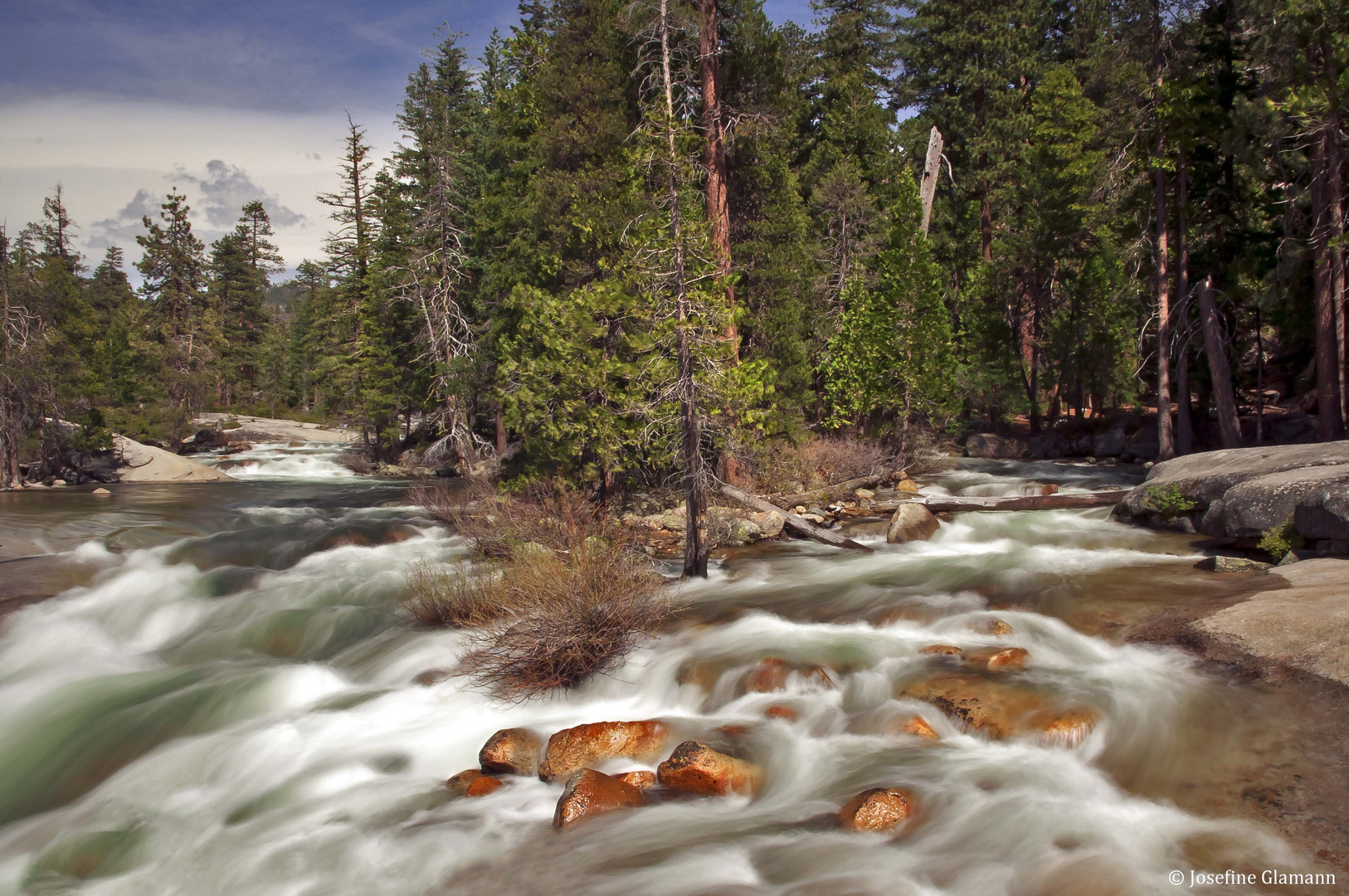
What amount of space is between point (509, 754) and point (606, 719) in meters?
1.22

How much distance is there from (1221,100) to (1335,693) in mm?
17935

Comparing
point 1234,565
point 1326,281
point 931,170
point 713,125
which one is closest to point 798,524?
point 1234,565

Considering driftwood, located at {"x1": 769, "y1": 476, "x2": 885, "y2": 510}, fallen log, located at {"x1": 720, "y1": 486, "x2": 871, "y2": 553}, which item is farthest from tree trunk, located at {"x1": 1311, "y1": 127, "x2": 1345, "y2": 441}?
fallen log, located at {"x1": 720, "y1": 486, "x2": 871, "y2": 553}

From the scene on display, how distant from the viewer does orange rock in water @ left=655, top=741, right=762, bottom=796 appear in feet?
22.2

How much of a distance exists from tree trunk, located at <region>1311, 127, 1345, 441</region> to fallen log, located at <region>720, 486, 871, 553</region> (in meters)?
10.5

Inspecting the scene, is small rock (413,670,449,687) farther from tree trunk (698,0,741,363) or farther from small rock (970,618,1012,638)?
tree trunk (698,0,741,363)

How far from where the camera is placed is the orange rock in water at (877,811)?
608 cm

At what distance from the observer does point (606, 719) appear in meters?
8.31

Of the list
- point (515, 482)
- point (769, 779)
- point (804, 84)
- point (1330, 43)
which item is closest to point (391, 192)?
point (804, 84)

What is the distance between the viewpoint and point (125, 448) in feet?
101

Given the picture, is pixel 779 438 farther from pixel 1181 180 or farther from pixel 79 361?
pixel 79 361

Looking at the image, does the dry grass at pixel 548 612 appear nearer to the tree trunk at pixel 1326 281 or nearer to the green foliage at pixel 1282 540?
the green foliage at pixel 1282 540
